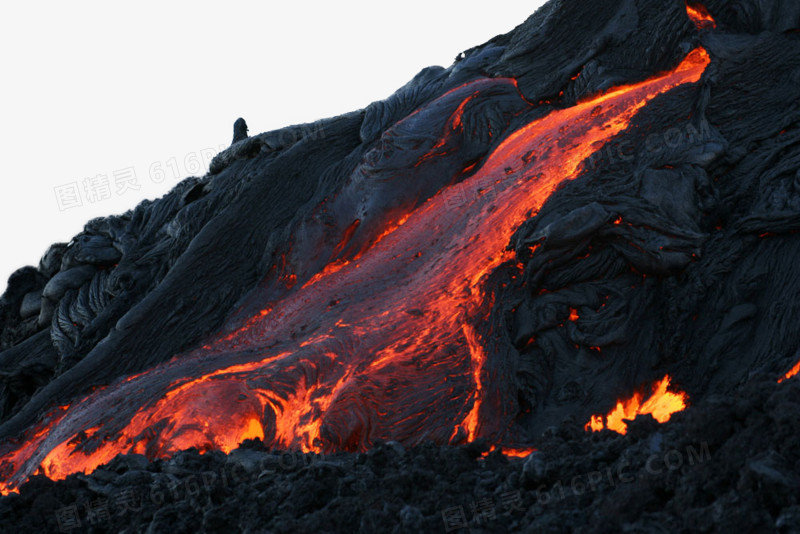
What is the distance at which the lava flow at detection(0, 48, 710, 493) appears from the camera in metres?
6.00

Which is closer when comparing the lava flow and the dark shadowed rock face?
the dark shadowed rock face

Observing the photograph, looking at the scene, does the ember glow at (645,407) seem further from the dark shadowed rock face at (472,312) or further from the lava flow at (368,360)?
the lava flow at (368,360)

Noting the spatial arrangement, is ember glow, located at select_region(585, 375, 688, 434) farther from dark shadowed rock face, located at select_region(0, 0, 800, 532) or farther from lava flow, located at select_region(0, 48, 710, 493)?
lava flow, located at select_region(0, 48, 710, 493)

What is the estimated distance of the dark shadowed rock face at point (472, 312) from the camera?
4125mm

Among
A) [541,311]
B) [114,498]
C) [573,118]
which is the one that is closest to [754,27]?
[573,118]

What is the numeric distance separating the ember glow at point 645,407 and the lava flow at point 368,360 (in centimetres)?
70

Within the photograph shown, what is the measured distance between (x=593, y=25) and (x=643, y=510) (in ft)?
20.3

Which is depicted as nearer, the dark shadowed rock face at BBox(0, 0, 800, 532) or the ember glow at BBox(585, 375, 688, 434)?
the dark shadowed rock face at BBox(0, 0, 800, 532)

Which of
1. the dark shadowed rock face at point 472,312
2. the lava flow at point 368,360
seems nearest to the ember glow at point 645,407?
the dark shadowed rock face at point 472,312

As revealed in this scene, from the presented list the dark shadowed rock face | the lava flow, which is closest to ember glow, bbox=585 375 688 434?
the dark shadowed rock face

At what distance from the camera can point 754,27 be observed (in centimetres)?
788

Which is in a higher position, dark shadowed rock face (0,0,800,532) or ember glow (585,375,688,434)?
dark shadowed rock face (0,0,800,532)

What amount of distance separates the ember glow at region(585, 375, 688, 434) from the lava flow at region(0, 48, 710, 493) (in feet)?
2.28

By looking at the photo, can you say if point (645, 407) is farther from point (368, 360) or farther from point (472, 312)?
point (368, 360)
